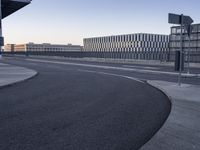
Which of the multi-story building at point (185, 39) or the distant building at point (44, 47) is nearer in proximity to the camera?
the multi-story building at point (185, 39)

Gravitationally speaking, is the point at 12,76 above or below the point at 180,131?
above

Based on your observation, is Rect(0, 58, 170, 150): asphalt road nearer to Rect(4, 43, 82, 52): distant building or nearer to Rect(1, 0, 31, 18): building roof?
Rect(1, 0, 31, 18): building roof

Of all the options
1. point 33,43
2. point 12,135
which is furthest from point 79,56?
point 33,43

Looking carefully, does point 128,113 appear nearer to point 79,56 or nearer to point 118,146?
point 118,146

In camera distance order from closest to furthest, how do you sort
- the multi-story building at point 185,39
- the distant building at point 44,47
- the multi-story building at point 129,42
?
the multi-story building at point 185,39 < the multi-story building at point 129,42 < the distant building at point 44,47

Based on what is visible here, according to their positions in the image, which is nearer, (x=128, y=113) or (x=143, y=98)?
(x=128, y=113)

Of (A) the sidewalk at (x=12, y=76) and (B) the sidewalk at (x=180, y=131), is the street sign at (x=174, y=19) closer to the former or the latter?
(B) the sidewalk at (x=180, y=131)

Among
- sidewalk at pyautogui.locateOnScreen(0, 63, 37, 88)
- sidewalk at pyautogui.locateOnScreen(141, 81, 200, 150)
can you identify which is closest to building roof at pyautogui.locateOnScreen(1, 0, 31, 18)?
sidewalk at pyautogui.locateOnScreen(0, 63, 37, 88)

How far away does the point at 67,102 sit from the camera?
23.7 feet

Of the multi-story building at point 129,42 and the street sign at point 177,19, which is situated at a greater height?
the multi-story building at point 129,42

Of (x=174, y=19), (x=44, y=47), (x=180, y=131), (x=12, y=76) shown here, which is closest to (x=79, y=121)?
(x=180, y=131)

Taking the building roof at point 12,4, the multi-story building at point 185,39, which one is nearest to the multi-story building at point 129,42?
the multi-story building at point 185,39

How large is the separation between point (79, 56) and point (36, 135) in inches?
2013

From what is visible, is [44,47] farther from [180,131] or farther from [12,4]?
[180,131]
